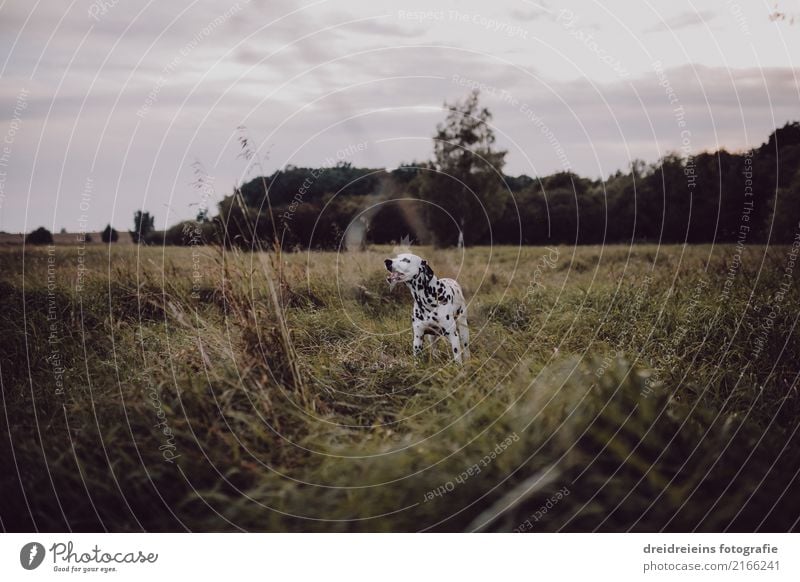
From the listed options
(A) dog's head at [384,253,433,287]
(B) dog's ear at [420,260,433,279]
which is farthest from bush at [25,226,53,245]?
(B) dog's ear at [420,260,433,279]

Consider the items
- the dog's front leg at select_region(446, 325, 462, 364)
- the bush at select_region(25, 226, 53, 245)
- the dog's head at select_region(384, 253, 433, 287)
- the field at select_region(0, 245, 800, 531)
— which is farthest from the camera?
the bush at select_region(25, 226, 53, 245)

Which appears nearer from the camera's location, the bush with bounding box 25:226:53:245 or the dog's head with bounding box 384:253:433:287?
the dog's head with bounding box 384:253:433:287

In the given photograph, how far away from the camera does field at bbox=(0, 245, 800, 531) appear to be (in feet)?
11.7

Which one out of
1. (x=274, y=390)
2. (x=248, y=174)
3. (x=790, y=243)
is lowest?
(x=274, y=390)

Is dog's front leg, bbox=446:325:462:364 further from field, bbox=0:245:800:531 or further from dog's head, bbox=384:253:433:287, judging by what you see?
dog's head, bbox=384:253:433:287

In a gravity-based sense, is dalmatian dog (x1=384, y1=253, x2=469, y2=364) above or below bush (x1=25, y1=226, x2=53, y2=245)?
below

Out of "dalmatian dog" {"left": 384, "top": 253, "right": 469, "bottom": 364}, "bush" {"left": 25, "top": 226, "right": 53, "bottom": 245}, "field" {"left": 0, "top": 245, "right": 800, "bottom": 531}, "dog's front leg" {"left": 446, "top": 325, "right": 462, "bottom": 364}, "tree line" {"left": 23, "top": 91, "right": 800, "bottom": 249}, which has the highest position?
"tree line" {"left": 23, "top": 91, "right": 800, "bottom": 249}

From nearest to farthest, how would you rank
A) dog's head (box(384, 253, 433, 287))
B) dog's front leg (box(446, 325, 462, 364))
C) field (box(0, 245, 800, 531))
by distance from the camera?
field (box(0, 245, 800, 531)), dog's front leg (box(446, 325, 462, 364)), dog's head (box(384, 253, 433, 287))

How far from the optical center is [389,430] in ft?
13.6

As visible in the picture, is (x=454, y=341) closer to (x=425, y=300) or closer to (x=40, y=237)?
(x=425, y=300)

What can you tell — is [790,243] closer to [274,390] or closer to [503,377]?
[503,377]

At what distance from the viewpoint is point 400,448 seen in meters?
3.77
